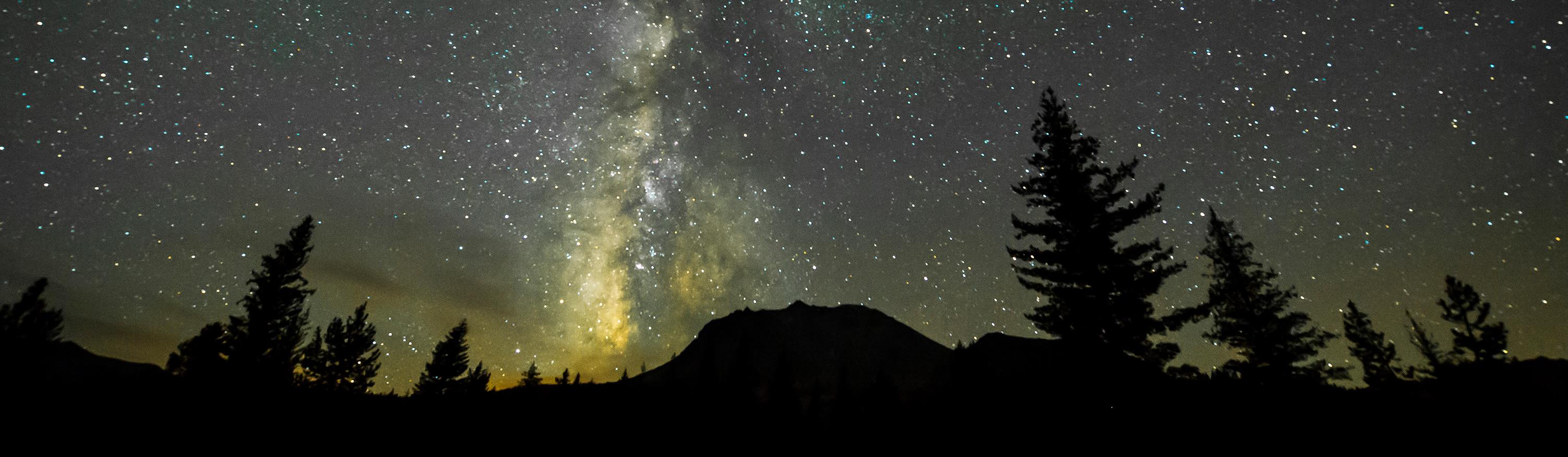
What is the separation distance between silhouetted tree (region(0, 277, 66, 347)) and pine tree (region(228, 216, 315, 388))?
24.8ft

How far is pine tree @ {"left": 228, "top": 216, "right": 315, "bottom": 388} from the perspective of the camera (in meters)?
28.1

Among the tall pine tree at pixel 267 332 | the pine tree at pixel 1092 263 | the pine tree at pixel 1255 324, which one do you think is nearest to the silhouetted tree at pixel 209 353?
the tall pine tree at pixel 267 332

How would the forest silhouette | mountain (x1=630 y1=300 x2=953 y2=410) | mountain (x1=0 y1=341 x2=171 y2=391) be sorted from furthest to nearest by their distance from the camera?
mountain (x1=630 y1=300 x2=953 y2=410) → mountain (x1=0 y1=341 x2=171 y2=391) → the forest silhouette

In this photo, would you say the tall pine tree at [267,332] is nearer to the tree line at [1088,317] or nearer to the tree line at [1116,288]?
the tree line at [1088,317]

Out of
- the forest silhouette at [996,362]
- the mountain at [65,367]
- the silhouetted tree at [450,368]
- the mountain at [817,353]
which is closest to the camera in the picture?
the forest silhouette at [996,362]

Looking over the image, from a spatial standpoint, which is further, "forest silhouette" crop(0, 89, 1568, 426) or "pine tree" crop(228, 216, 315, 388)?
"pine tree" crop(228, 216, 315, 388)

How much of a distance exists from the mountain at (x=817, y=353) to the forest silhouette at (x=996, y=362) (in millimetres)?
114

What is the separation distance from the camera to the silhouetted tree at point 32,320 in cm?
2731

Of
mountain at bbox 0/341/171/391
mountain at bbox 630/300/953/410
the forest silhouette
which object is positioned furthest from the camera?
mountain at bbox 630/300/953/410

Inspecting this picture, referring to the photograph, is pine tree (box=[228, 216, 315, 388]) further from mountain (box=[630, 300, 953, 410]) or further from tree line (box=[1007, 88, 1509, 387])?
tree line (box=[1007, 88, 1509, 387])

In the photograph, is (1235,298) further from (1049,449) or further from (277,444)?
(277,444)

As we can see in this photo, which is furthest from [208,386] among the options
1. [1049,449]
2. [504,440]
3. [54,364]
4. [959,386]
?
[1049,449]

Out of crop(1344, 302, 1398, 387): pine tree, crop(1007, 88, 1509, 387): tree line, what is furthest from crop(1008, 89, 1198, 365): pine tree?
crop(1344, 302, 1398, 387): pine tree

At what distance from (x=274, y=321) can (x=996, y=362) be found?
38196 millimetres
